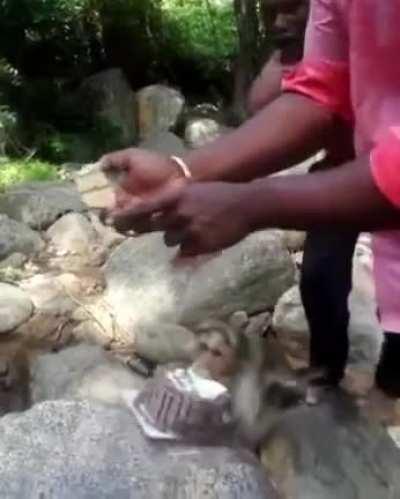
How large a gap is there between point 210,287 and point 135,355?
29 cm

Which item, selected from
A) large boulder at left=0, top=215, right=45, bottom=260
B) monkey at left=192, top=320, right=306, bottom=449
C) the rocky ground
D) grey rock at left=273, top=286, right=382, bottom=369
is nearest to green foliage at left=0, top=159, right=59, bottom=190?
the rocky ground

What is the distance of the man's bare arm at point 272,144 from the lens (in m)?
1.24

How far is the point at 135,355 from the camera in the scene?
344 cm

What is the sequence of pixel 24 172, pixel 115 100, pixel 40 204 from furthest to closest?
1. pixel 115 100
2. pixel 24 172
3. pixel 40 204

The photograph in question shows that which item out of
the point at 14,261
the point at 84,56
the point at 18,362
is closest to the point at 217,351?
the point at 18,362

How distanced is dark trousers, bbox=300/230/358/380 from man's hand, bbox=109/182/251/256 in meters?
1.32

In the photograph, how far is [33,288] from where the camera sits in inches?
151

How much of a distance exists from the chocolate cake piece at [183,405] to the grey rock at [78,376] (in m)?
1.08

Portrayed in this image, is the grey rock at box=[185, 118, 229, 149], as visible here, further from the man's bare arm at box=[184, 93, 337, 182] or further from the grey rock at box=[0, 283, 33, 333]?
the man's bare arm at box=[184, 93, 337, 182]

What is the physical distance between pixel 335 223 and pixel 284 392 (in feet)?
4.90

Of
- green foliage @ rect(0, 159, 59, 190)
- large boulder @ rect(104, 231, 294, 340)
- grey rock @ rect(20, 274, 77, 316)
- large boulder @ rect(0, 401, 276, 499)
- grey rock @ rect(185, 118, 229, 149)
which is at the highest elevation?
large boulder @ rect(0, 401, 276, 499)

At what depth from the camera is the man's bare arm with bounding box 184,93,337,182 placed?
1.24 metres

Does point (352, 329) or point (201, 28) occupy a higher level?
point (352, 329)

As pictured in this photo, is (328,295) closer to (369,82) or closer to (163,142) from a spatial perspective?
(369,82)
